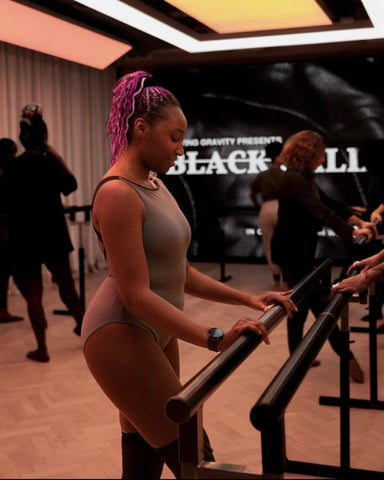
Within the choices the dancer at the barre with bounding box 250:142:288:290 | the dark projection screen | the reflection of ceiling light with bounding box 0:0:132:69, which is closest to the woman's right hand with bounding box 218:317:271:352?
the reflection of ceiling light with bounding box 0:0:132:69

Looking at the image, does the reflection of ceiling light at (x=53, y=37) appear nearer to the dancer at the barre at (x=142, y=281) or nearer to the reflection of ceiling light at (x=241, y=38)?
the reflection of ceiling light at (x=241, y=38)

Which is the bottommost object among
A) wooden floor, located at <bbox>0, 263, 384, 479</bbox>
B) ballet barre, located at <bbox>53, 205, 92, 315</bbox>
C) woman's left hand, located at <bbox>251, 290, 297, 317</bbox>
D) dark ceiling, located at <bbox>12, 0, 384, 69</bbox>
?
wooden floor, located at <bbox>0, 263, 384, 479</bbox>

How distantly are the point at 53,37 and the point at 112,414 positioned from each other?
407cm

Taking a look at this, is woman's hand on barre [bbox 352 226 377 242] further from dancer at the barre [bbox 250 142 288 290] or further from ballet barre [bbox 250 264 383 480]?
dancer at the barre [bbox 250 142 288 290]

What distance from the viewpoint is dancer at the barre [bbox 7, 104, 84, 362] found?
4543 mm

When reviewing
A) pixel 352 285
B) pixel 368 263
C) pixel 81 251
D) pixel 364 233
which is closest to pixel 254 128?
pixel 81 251

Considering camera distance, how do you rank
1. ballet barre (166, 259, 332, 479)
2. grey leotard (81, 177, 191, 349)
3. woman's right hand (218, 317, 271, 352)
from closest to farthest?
ballet barre (166, 259, 332, 479)
woman's right hand (218, 317, 271, 352)
grey leotard (81, 177, 191, 349)

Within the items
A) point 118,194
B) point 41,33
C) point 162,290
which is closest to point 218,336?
point 162,290

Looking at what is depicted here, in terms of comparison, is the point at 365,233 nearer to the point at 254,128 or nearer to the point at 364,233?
the point at 364,233

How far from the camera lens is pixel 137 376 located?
62.7 inches

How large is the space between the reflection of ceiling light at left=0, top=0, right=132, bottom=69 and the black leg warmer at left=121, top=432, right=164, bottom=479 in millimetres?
4430

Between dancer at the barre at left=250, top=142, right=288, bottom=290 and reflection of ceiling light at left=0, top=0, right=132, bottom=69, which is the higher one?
reflection of ceiling light at left=0, top=0, right=132, bottom=69

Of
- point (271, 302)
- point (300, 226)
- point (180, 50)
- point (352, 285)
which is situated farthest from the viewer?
point (180, 50)

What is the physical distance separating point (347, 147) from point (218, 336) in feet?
24.7
